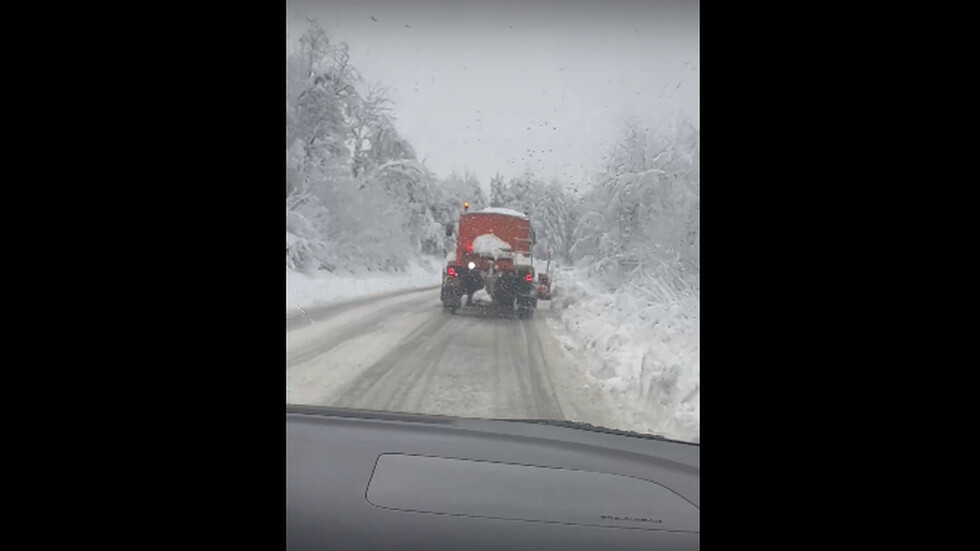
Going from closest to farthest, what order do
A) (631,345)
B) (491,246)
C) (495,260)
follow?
(631,345) < (495,260) < (491,246)

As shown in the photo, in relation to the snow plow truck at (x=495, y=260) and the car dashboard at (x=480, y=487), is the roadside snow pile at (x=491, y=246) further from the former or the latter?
the car dashboard at (x=480, y=487)

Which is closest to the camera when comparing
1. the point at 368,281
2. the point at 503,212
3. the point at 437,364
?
the point at 437,364

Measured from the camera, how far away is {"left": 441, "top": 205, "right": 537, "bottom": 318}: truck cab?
11180 mm

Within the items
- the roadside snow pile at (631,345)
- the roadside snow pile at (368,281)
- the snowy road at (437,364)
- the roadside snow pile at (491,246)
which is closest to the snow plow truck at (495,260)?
the roadside snow pile at (491,246)

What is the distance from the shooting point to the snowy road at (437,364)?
22.2 feet

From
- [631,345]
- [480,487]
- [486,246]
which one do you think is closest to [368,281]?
[486,246]

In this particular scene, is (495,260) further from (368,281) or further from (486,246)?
(368,281)

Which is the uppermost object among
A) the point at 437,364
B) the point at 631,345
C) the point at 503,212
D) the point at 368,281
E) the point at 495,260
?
the point at 503,212

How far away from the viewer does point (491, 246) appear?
1124cm

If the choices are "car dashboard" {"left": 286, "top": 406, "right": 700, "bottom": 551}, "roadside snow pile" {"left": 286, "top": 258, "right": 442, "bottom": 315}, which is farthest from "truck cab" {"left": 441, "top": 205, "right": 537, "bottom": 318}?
"car dashboard" {"left": 286, "top": 406, "right": 700, "bottom": 551}

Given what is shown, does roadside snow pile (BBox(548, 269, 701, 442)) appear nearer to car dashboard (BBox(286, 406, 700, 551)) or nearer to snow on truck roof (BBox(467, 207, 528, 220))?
snow on truck roof (BBox(467, 207, 528, 220))

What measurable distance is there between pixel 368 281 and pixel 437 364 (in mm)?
5049
